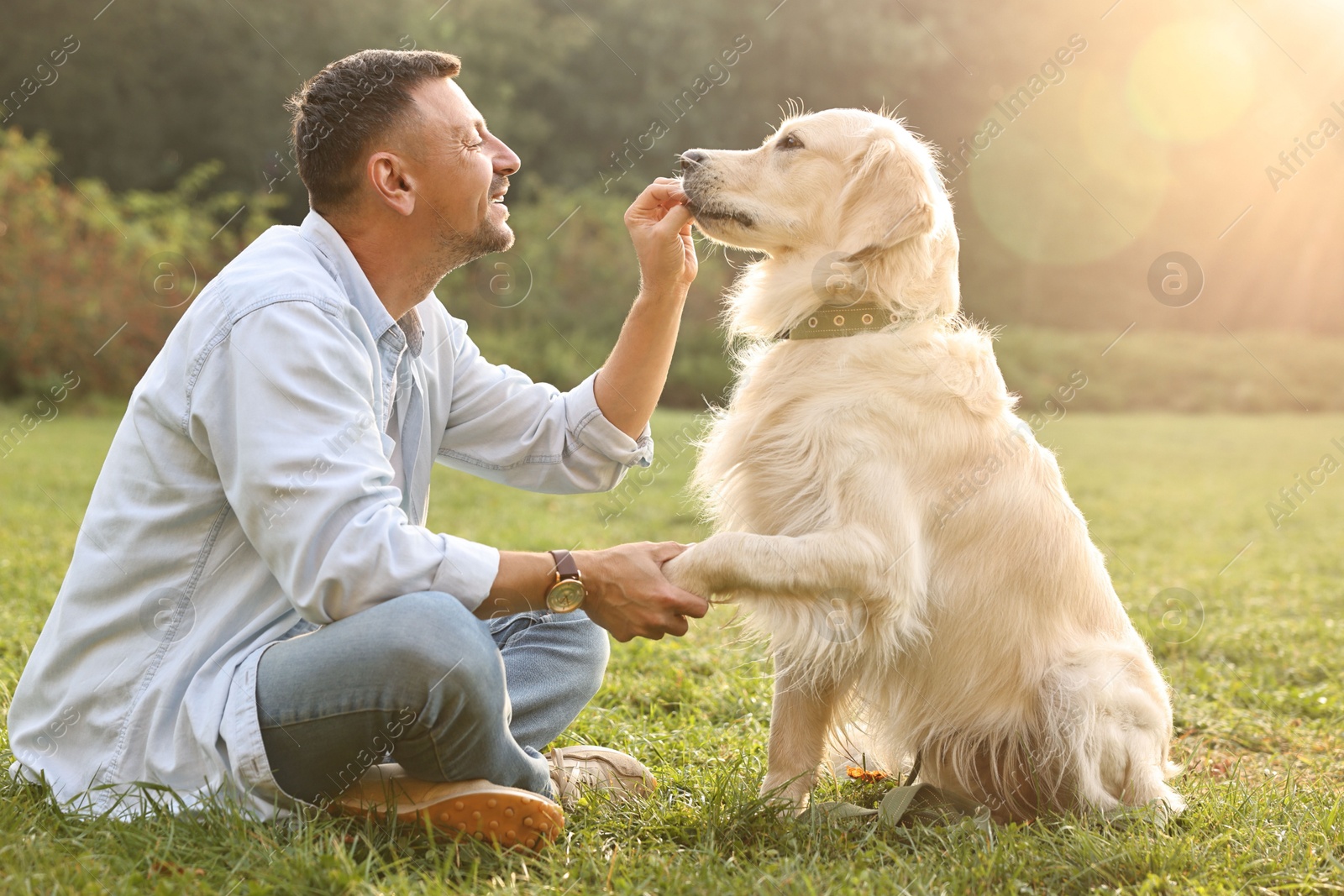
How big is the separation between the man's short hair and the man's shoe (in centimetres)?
137

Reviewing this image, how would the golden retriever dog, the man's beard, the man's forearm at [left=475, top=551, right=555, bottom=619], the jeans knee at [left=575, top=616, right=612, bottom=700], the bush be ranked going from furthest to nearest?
the bush, the jeans knee at [left=575, top=616, right=612, bottom=700], the man's beard, the golden retriever dog, the man's forearm at [left=475, top=551, right=555, bottom=619]

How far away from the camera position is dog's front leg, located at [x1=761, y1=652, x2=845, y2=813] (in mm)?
2662

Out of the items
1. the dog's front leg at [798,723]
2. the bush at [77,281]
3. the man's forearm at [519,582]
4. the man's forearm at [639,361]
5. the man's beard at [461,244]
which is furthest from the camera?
the bush at [77,281]

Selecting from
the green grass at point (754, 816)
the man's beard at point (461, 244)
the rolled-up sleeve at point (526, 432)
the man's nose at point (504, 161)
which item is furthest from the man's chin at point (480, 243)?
the green grass at point (754, 816)

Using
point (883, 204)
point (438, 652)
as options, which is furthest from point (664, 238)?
point (438, 652)

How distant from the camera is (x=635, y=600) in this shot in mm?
2328

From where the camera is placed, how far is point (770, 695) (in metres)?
3.67

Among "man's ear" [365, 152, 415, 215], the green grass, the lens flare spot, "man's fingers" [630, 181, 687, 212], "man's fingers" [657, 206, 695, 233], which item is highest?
the lens flare spot

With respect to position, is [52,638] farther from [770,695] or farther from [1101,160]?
[1101,160]

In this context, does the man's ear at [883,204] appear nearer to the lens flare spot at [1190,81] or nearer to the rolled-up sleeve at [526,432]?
the rolled-up sleeve at [526,432]

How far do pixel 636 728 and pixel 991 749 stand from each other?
1.16 metres

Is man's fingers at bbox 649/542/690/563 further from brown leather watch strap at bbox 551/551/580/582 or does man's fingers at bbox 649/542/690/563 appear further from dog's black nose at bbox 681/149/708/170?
dog's black nose at bbox 681/149/708/170

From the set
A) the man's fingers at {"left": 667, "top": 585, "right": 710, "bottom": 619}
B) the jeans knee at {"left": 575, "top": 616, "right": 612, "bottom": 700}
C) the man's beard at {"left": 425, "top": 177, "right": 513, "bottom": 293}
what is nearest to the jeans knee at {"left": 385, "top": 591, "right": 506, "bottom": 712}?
the man's fingers at {"left": 667, "top": 585, "right": 710, "bottom": 619}

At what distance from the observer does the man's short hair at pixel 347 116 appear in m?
2.44
